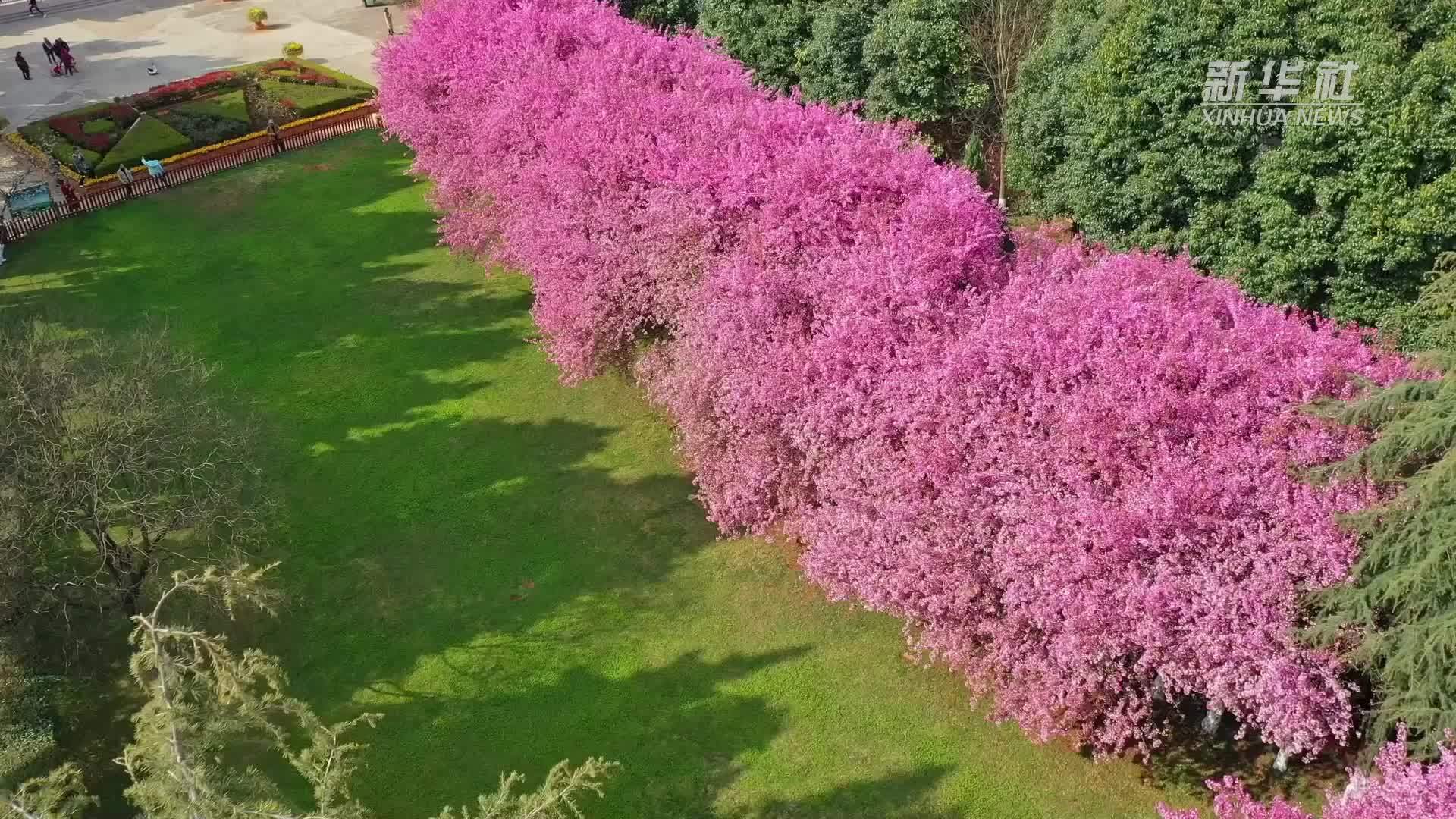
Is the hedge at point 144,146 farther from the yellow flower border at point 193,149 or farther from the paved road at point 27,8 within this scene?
the paved road at point 27,8

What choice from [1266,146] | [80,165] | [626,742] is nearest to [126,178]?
[80,165]

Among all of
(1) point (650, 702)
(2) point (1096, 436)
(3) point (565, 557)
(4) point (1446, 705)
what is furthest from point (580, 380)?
(4) point (1446, 705)

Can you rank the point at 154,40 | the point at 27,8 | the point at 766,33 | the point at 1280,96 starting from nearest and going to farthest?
the point at 1280,96 < the point at 766,33 < the point at 154,40 < the point at 27,8

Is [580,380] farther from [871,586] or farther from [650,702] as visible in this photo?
[871,586]

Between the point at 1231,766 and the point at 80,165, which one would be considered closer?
the point at 1231,766

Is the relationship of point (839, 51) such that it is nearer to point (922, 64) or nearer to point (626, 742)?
point (922, 64)

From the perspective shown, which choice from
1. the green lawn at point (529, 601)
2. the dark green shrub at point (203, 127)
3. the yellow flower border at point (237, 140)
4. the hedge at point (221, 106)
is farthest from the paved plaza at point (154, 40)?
the green lawn at point (529, 601)
